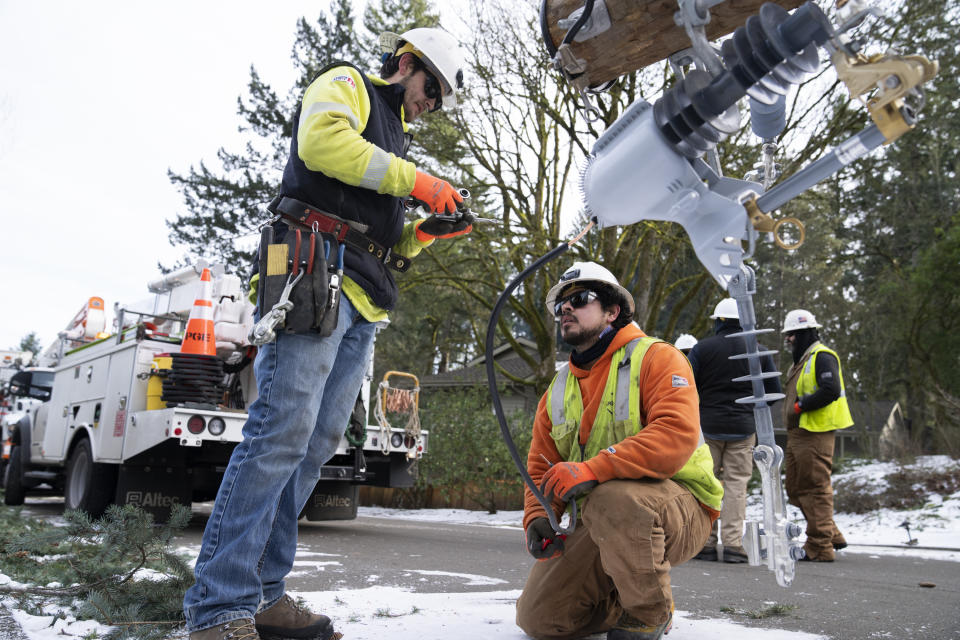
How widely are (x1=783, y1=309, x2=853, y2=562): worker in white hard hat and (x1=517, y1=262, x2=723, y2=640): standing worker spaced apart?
373 cm

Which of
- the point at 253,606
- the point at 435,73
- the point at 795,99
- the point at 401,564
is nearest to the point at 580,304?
the point at 435,73

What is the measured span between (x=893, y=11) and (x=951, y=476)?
6.82 m

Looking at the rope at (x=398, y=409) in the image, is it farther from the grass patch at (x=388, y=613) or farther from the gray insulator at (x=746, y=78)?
the gray insulator at (x=746, y=78)

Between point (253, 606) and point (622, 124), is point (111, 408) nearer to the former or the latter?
point (253, 606)

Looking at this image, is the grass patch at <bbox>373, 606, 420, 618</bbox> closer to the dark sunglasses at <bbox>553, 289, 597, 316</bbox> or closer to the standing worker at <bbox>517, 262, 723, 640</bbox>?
the standing worker at <bbox>517, 262, 723, 640</bbox>

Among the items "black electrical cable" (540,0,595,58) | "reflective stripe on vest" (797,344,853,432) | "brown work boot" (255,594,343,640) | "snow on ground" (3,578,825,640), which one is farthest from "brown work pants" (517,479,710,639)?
"reflective stripe on vest" (797,344,853,432)

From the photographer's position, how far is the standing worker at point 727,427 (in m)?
5.89

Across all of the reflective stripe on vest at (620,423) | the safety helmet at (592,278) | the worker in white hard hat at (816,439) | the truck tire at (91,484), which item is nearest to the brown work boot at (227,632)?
the reflective stripe on vest at (620,423)

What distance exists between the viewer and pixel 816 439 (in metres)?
6.14

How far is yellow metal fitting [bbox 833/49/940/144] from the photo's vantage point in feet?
4.41

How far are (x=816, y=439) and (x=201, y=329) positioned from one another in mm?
5331

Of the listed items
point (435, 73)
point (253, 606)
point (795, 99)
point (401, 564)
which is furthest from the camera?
point (795, 99)

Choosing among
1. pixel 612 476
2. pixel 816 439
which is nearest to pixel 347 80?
pixel 612 476

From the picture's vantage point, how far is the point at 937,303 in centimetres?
1873
